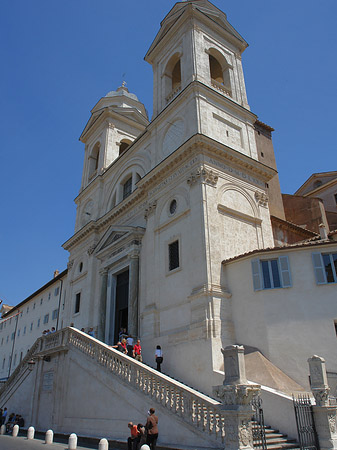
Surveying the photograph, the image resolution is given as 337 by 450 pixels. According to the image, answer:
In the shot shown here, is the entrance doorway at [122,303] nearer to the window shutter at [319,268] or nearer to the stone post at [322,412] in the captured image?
the window shutter at [319,268]

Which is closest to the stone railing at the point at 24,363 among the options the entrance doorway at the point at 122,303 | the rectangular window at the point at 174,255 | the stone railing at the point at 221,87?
the entrance doorway at the point at 122,303

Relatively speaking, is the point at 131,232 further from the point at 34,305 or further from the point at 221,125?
the point at 34,305

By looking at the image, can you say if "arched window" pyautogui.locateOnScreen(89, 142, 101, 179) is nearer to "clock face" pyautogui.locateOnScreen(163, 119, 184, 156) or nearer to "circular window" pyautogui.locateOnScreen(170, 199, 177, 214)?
"clock face" pyautogui.locateOnScreen(163, 119, 184, 156)

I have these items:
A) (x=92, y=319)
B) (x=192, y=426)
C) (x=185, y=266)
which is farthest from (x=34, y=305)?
(x=192, y=426)

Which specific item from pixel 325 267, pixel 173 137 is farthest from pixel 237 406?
pixel 173 137

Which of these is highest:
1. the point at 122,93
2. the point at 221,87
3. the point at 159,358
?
the point at 122,93

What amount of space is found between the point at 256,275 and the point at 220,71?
1586cm

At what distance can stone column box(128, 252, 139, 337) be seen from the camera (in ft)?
60.6

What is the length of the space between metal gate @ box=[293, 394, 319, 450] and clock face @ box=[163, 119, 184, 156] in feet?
45.1

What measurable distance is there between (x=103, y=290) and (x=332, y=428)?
49.4 ft

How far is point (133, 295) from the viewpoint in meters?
19.1

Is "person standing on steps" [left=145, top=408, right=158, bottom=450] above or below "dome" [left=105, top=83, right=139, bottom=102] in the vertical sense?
below

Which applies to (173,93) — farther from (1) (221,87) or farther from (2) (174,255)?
(2) (174,255)

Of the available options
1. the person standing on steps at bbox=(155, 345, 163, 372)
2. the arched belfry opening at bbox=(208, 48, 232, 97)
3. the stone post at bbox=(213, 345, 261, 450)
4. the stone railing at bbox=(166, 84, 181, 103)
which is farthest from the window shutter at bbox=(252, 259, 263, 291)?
the stone railing at bbox=(166, 84, 181, 103)
